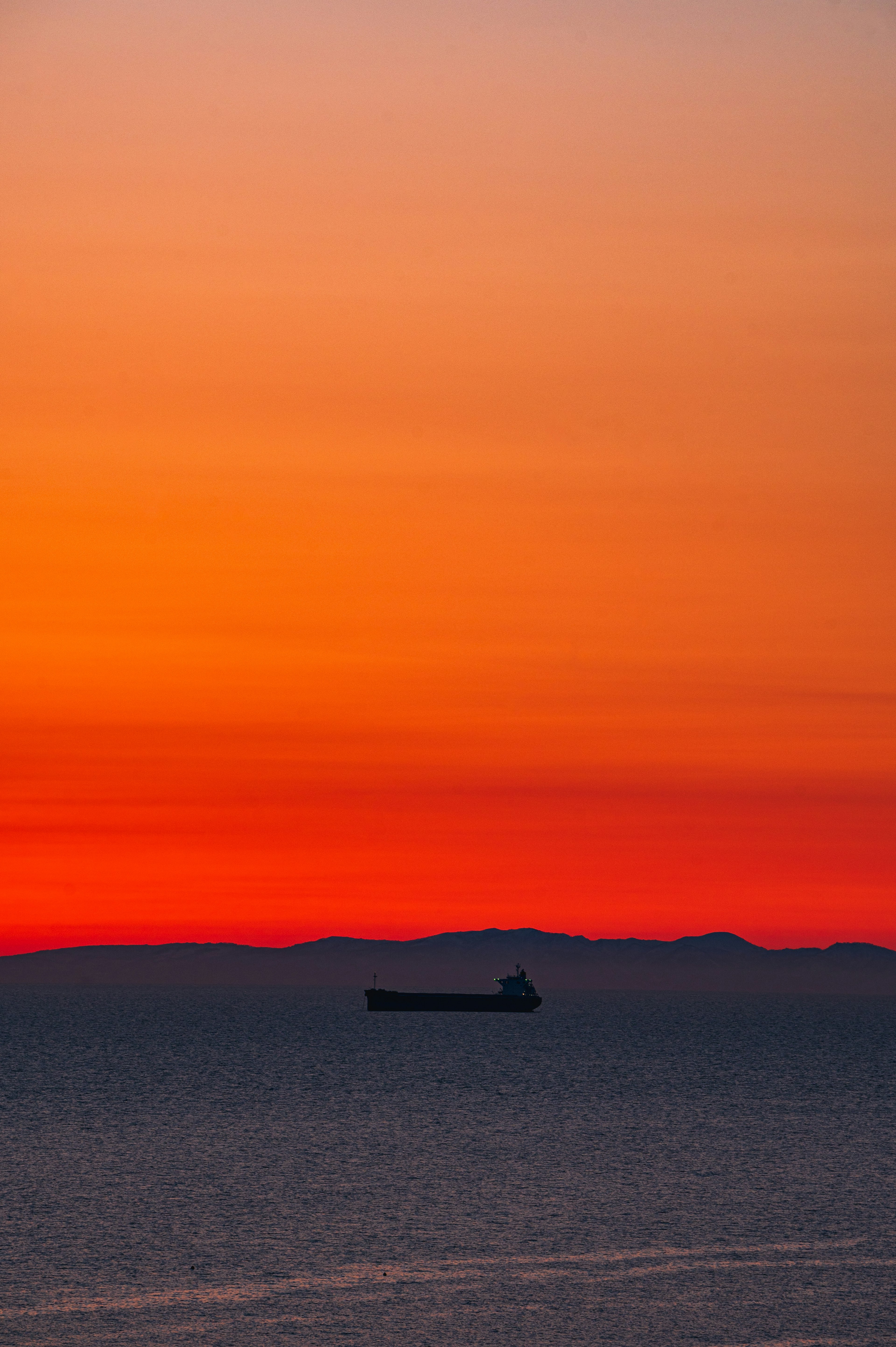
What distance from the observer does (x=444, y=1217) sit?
43.6 m

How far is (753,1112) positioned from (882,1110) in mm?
8575

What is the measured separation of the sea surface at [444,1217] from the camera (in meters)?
30.3

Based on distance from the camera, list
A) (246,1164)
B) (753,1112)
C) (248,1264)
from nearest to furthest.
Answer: (248,1264) < (246,1164) < (753,1112)

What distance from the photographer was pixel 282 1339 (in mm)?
28531

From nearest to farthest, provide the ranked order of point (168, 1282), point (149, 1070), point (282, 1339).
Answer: point (282, 1339)
point (168, 1282)
point (149, 1070)

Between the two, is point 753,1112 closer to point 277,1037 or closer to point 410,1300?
point 410,1300

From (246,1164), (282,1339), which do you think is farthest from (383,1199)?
(282,1339)

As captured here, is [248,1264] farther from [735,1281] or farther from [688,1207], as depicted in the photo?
[688,1207]

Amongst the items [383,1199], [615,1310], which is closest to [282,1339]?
[615,1310]

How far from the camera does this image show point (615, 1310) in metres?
31.4

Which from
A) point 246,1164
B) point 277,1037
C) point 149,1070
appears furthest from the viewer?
point 277,1037

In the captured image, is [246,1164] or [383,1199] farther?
[246,1164]

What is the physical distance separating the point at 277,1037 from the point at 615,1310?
550 feet

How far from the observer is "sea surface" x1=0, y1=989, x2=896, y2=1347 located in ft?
99.5
